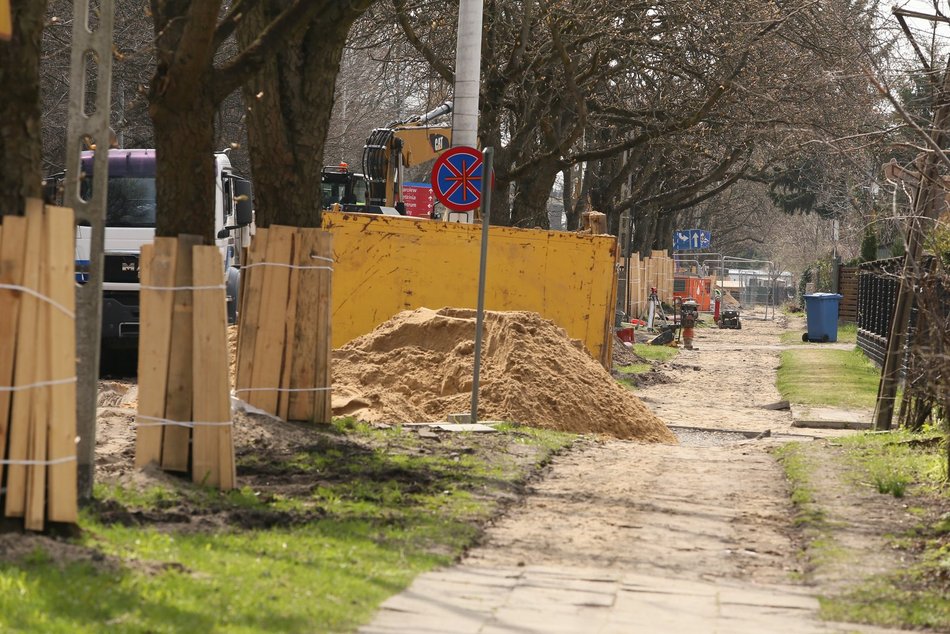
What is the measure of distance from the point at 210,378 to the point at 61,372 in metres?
2.11

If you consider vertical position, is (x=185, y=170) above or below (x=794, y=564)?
above

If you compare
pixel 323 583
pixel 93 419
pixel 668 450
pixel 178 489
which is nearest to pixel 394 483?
pixel 178 489

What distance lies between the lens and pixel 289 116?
12594 mm

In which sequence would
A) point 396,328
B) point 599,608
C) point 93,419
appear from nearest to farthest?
point 599,608 → point 93,419 → point 396,328

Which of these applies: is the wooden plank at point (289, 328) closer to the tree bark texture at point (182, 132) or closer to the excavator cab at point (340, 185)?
the tree bark texture at point (182, 132)

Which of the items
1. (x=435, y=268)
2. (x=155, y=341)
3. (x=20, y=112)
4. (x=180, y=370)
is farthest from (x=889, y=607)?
(x=435, y=268)

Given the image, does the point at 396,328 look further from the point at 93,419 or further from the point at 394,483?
the point at 93,419

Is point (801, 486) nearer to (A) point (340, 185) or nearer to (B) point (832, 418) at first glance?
(B) point (832, 418)

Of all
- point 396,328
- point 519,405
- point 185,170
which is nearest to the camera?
point 185,170

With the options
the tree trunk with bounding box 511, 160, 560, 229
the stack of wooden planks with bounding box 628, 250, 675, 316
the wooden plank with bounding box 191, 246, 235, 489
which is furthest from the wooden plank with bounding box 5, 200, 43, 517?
the stack of wooden planks with bounding box 628, 250, 675, 316

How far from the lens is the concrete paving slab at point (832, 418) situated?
18219mm

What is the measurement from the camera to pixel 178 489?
9.07 meters

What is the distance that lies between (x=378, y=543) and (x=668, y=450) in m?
6.83

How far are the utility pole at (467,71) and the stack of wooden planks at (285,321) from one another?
23.5ft
